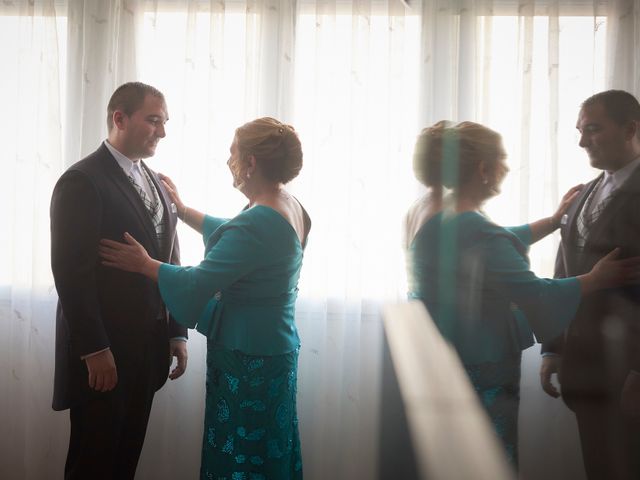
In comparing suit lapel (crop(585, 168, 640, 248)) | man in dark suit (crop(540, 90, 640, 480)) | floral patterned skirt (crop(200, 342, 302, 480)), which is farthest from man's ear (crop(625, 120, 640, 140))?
floral patterned skirt (crop(200, 342, 302, 480))

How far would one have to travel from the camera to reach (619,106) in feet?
5.29

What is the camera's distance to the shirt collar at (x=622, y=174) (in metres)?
1.50

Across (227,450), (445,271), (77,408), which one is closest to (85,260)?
(77,408)

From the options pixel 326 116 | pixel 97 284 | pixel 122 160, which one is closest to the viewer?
pixel 97 284

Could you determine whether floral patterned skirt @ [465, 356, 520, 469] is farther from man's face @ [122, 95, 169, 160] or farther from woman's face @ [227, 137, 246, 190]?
man's face @ [122, 95, 169, 160]

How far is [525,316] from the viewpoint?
1.51 m

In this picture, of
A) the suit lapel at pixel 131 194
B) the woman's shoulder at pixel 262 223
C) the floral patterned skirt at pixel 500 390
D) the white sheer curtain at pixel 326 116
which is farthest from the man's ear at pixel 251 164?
the floral patterned skirt at pixel 500 390

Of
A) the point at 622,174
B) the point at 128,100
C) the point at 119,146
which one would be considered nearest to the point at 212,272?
the point at 119,146

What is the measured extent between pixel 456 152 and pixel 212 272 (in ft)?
2.47

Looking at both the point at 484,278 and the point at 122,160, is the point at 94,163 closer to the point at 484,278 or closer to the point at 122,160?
the point at 122,160

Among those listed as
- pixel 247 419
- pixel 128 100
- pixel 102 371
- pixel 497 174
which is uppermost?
pixel 128 100

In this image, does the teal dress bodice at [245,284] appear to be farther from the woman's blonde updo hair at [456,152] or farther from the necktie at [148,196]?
the woman's blonde updo hair at [456,152]

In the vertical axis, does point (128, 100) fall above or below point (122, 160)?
above

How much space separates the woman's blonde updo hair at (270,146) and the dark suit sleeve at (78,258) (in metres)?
0.46
